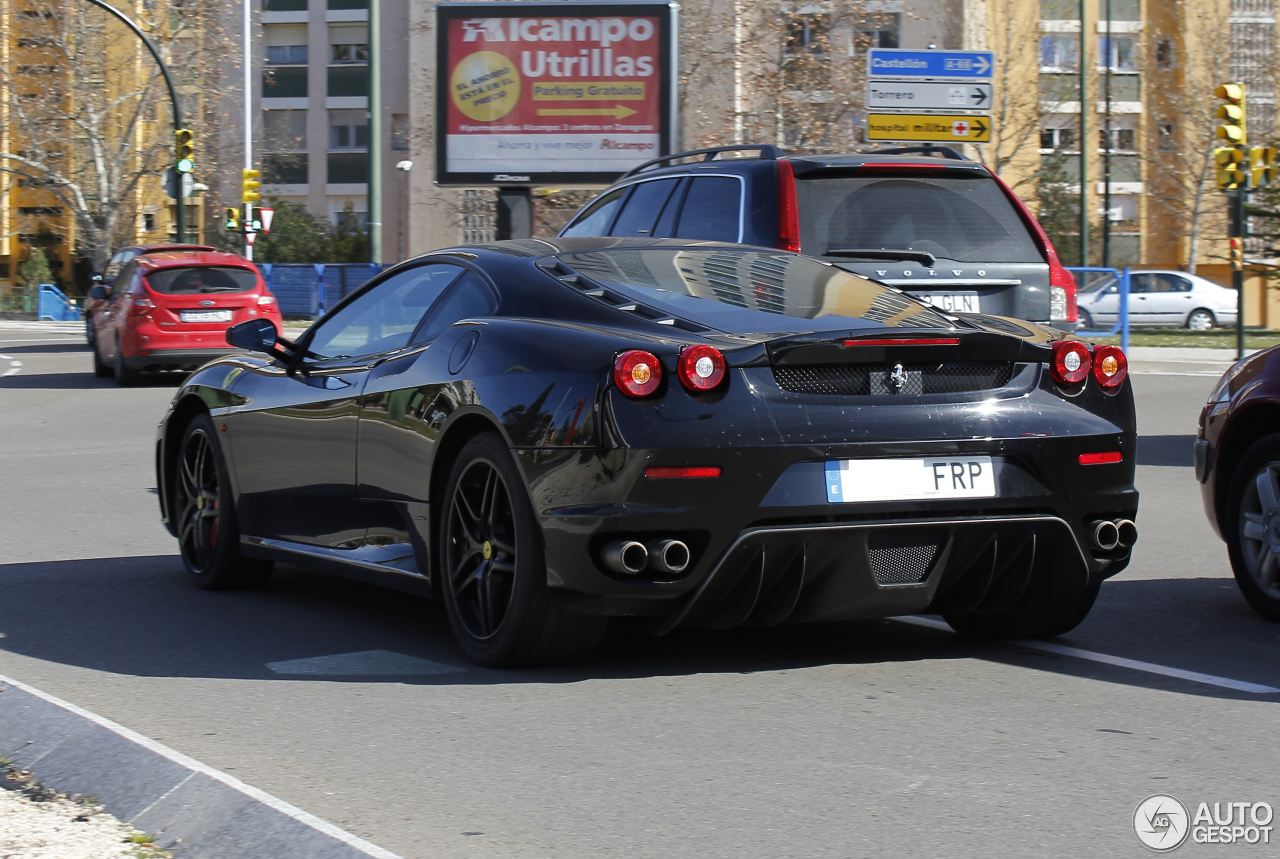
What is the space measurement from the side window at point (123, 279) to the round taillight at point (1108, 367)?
1765cm

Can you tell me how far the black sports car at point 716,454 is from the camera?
4.91 meters

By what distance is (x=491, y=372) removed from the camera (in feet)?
17.5

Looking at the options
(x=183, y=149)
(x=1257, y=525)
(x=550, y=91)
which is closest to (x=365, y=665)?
(x=1257, y=525)

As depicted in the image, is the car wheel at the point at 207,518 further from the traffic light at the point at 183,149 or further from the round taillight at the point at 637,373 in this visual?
the traffic light at the point at 183,149

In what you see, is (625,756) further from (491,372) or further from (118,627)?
(118,627)

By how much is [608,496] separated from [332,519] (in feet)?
5.66

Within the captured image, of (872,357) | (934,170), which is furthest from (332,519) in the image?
(934,170)

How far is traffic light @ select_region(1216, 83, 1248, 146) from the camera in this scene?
24.5 meters

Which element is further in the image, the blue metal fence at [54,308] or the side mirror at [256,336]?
the blue metal fence at [54,308]

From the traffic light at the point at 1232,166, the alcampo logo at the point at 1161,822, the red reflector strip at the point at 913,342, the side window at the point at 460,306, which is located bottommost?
the alcampo logo at the point at 1161,822

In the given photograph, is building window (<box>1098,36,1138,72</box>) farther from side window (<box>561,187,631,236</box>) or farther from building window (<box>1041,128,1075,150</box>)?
side window (<box>561,187,631,236</box>)

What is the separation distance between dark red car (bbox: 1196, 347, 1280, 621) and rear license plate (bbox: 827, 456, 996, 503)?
1.68 m

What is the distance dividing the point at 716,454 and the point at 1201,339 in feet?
103

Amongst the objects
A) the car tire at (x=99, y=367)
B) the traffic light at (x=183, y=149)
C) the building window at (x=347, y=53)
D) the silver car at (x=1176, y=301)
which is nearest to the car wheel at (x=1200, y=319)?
the silver car at (x=1176, y=301)
